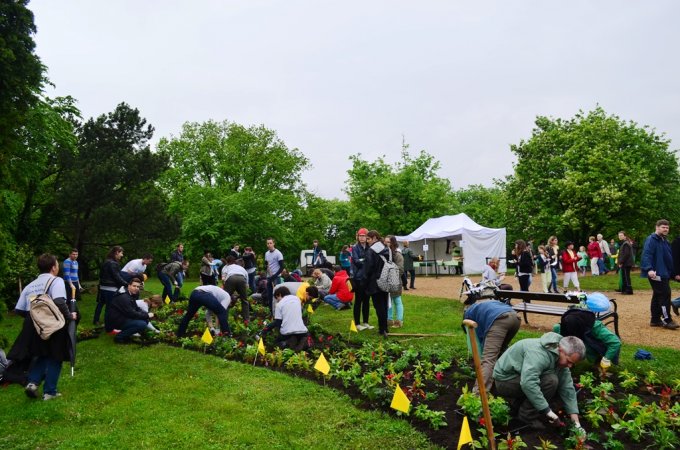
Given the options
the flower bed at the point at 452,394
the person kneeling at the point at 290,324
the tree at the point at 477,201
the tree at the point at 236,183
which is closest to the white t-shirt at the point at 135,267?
the flower bed at the point at 452,394

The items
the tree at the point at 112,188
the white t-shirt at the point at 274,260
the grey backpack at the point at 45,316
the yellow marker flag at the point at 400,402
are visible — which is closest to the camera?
the yellow marker flag at the point at 400,402

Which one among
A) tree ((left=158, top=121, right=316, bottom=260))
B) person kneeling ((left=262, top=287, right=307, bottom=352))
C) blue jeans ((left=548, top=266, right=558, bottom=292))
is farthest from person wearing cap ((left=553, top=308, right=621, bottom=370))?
tree ((left=158, top=121, right=316, bottom=260))

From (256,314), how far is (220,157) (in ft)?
112

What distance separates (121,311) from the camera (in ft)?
31.0

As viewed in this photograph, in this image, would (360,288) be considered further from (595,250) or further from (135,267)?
(595,250)

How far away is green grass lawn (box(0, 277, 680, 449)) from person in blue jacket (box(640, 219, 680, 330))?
2024mm

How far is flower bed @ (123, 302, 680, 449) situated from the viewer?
4.41 metres

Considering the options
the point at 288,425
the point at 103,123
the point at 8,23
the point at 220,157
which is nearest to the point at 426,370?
the point at 288,425

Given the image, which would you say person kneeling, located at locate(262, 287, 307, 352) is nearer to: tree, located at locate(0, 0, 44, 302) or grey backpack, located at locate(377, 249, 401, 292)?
grey backpack, located at locate(377, 249, 401, 292)

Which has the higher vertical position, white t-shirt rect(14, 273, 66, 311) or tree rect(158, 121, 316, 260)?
tree rect(158, 121, 316, 260)

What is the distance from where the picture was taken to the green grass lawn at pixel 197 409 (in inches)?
186

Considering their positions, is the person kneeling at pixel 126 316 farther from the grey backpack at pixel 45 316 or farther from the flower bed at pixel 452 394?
the grey backpack at pixel 45 316

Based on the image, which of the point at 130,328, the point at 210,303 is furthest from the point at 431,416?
the point at 130,328

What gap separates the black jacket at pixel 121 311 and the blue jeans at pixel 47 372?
3.04 m
